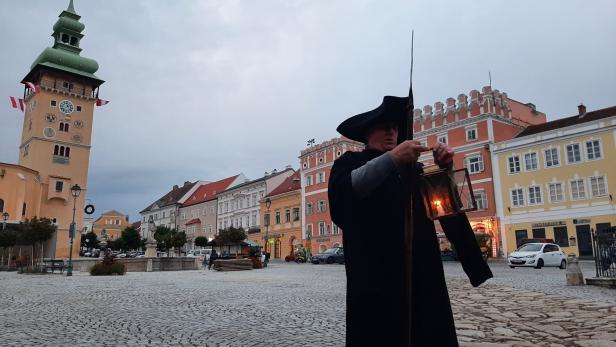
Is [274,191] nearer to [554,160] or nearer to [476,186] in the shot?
[476,186]

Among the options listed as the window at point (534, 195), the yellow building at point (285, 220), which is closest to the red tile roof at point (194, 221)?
the yellow building at point (285, 220)

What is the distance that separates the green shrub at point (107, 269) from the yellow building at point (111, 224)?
333ft

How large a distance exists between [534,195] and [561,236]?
12.3ft

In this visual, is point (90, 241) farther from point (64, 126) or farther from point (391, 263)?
point (391, 263)

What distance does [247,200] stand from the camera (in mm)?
66438

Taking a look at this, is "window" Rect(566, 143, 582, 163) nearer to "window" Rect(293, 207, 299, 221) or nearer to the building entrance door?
the building entrance door

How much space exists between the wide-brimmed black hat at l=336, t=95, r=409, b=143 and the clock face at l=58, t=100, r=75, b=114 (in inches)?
2497

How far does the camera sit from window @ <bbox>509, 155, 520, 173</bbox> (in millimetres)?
37562

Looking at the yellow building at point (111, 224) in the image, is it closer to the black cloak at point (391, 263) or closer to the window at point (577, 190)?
the window at point (577, 190)

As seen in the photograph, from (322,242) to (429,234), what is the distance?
50723mm

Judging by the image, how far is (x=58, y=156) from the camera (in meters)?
56.0

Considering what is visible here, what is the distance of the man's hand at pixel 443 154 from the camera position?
81.9 inches

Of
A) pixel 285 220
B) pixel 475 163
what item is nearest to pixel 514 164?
pixel 475 163

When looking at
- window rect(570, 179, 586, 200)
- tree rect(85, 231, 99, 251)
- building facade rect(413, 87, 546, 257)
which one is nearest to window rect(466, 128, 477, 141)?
building facade rect(413, 87, 546, 257)
